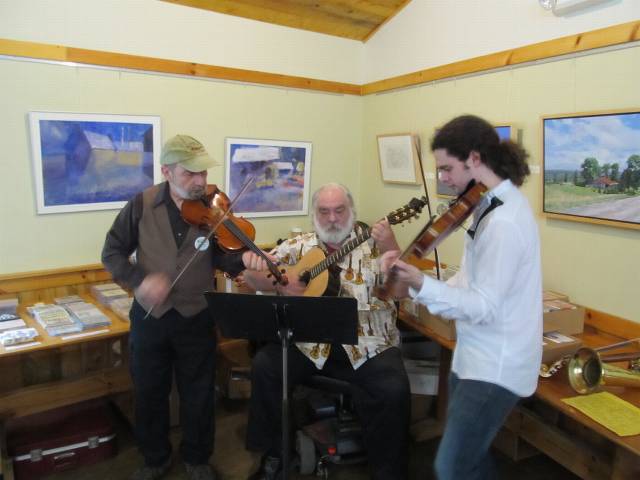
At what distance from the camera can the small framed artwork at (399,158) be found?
3.58 meters

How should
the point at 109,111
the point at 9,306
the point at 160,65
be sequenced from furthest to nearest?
1. the point at 160,65
2. the point at 109,111
3. the point at 9,306

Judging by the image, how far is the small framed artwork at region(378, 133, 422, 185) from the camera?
3576 millimetres

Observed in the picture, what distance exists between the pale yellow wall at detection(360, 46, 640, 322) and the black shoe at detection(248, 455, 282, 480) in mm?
1711

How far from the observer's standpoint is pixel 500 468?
2703 mm

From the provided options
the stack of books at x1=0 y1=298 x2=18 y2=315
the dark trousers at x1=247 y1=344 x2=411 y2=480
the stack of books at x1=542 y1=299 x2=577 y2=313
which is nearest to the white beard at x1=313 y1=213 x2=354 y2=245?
the dark trousers at x1=247 y1=344 x2=411 y2=480

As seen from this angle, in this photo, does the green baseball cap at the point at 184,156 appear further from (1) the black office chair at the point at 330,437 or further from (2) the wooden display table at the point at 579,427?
(2) the wooden display table at the point at 579,427

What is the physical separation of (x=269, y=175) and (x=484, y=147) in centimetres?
241

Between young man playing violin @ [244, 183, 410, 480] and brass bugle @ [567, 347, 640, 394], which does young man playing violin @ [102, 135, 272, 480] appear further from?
brass bugle @ [567, 347, 640, 394]

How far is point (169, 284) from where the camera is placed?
225 cm

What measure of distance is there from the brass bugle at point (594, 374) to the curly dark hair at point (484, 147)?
0.94 metres

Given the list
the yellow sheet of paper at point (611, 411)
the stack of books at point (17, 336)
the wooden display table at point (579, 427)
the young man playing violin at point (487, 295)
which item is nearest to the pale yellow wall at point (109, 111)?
the stack of books at point (17, 336)

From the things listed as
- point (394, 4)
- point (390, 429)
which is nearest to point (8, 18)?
point (394, 4)

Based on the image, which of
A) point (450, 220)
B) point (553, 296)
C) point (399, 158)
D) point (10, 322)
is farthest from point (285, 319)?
point (399, 158)

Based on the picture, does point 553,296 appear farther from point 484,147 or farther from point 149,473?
point 149,473
